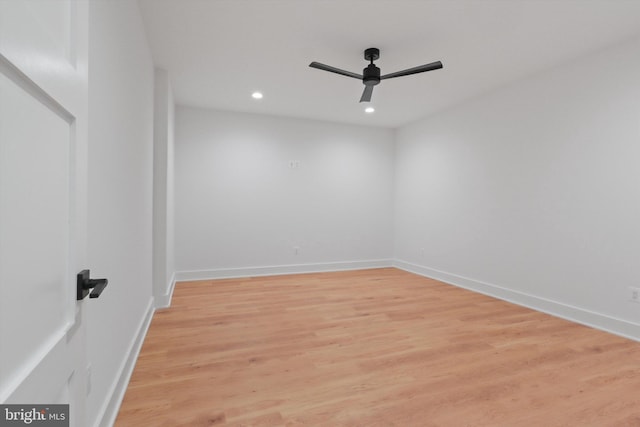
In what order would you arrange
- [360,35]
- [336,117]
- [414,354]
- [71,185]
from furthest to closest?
[336,117]
[360,35]
[414,354]
[71,185]

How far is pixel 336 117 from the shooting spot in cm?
527

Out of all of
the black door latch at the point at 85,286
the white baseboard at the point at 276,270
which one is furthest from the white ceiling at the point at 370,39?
the white baseboard at the point at 276,270

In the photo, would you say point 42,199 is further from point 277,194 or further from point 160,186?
point 277,194

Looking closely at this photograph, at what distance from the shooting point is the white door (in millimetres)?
489

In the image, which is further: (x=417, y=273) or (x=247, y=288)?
(x=417, y=273)

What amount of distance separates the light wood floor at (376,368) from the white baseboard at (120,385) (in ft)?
0.15

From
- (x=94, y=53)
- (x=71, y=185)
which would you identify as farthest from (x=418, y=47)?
(x=71, y=185)

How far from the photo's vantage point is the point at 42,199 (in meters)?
0.62

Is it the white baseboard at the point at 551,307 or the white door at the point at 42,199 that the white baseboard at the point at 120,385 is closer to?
the white door at the point at 42,199

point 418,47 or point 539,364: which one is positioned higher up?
point 418,47

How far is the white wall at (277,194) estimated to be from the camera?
477cm

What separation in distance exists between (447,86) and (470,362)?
315 cm

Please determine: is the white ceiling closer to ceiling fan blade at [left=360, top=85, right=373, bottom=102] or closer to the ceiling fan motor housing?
A: the ceiling fan motor housing

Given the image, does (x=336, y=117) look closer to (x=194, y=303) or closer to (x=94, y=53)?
(x=194, y=303)
